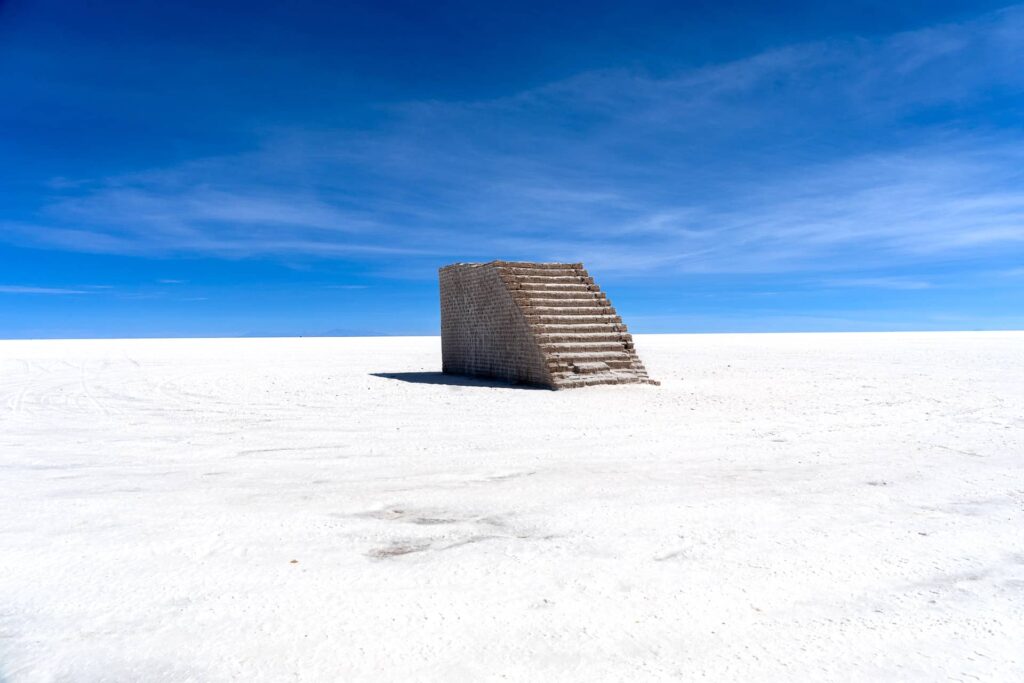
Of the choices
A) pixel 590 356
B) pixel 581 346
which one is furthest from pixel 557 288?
pixel 590 356

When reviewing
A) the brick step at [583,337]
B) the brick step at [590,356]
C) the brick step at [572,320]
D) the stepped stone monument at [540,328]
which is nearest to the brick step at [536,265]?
the stepped stone monument at [540,328]

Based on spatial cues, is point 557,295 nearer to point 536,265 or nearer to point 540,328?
point 536,265

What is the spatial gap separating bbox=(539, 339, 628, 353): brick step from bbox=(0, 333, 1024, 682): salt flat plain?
15.5 feet

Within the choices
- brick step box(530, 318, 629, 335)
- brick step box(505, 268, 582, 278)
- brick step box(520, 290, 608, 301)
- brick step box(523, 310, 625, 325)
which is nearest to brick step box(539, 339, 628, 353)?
brick step box(530, 318, 629, 335)

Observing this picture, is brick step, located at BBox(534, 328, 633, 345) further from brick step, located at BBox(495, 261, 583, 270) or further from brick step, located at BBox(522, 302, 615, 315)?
brick step, located at BBox(495, 261, 583, 270)

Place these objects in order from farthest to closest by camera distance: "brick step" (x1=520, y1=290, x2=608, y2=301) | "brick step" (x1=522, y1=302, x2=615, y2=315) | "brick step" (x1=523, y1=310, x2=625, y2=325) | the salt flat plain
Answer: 1. "brick step" (x1=520, y1=290, x2=608, y2=301)
2. "brick step" (x1=522, y1=302, x2=615, y2=315)
3. "brick step" (x1=523, y1=310, x2=625, y2=325)
4. the salt flat plain

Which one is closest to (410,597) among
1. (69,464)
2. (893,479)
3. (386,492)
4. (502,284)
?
(386,492)

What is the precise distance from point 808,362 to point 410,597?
70.0ft

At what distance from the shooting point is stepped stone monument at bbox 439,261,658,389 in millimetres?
13633

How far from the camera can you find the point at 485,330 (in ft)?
51.3

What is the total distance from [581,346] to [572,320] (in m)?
0.76

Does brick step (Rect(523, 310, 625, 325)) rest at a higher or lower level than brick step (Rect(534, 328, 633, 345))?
higher

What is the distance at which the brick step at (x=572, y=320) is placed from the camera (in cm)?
1384

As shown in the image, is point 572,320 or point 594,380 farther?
point 572,320
